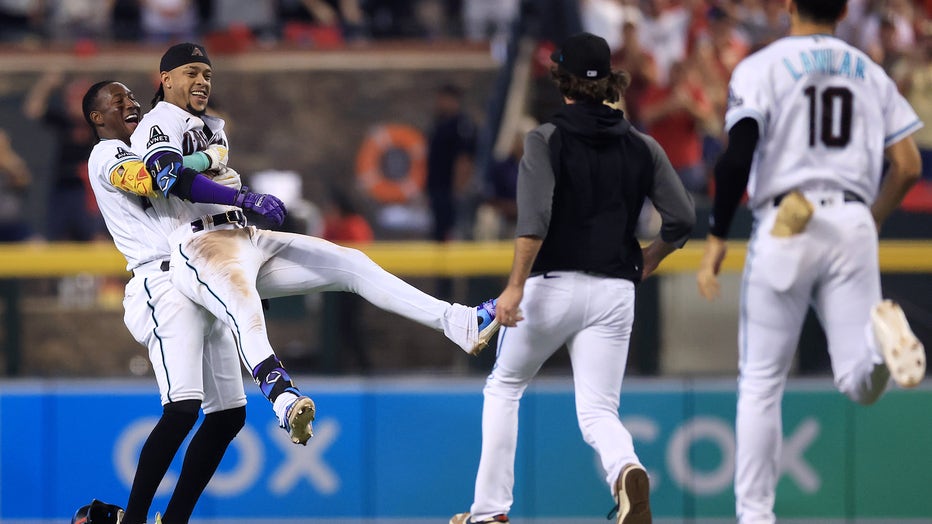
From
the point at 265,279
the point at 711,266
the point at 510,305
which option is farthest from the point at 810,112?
the point at 265,279

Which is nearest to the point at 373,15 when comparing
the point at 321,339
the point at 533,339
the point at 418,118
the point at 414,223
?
the point at 418,118

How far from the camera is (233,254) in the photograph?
613 cm

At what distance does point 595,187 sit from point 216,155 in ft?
5.28

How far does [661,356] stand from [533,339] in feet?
10.0

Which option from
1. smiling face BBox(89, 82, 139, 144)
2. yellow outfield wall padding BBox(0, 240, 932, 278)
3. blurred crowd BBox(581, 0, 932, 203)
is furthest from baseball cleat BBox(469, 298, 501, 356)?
blurred crowd BBox(581, 0, 932, 203)

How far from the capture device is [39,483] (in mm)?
9398

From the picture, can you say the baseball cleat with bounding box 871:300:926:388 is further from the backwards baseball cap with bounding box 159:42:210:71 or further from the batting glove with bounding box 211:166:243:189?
the backwards baseball cap with bounding box 159:42:210:71

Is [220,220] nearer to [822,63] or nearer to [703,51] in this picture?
[822,63]

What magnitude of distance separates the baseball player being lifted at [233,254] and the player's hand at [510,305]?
0.19 meters

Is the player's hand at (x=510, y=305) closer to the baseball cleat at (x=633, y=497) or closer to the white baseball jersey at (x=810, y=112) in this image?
the baseball cleat at (x=633, y=497)

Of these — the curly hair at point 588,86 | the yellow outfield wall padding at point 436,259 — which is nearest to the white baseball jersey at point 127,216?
the curly hair at point 588,86

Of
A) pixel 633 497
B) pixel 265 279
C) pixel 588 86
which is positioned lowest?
pixel 633 497

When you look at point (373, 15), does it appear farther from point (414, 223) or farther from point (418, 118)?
point (414, 223)

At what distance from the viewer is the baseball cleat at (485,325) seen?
20.4 feet
